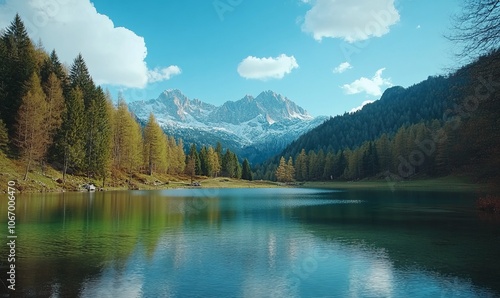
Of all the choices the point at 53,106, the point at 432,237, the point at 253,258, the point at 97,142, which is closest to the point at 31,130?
the point at 53,106

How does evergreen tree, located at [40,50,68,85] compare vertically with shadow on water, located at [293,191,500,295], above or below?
above

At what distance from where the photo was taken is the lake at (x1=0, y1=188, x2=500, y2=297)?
12859mm

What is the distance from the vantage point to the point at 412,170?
131 m

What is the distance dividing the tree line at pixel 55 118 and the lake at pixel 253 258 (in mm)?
37740

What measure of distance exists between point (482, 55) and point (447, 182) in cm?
10080

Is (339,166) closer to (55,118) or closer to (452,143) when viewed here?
(452,143)

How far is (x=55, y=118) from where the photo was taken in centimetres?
7338

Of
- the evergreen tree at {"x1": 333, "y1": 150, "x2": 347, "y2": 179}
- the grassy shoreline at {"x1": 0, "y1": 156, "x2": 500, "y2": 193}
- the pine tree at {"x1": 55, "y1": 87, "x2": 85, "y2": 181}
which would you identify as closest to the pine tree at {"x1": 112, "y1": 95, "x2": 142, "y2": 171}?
the grassy shoreline at {"x1": 0, "y1": 156, "x2": 500, "y2": 193}

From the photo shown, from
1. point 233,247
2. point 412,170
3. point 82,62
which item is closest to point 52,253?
point 233,247

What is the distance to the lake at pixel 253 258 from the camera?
1286 cm

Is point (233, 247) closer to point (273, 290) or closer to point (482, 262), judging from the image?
point (273, 290)

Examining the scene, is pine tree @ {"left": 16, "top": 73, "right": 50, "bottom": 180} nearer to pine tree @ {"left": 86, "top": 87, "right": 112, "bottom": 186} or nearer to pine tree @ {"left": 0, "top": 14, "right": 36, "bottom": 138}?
pine tree @ {"left": 0, "top": 14, "right": 36, "bottom": 138}

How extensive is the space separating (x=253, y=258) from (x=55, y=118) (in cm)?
6824

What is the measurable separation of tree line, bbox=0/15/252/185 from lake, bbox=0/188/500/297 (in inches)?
1486
